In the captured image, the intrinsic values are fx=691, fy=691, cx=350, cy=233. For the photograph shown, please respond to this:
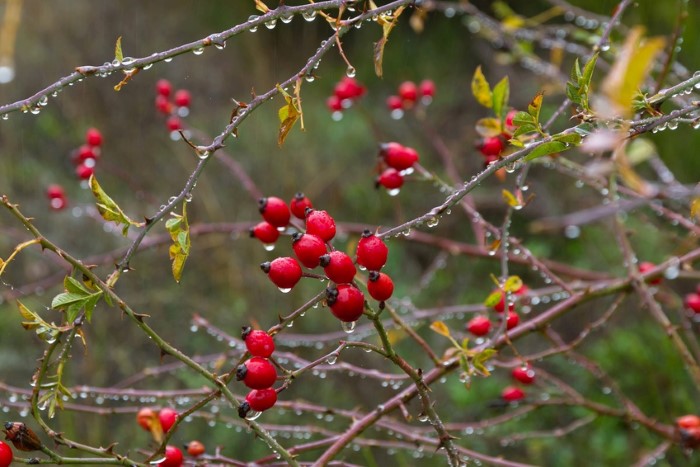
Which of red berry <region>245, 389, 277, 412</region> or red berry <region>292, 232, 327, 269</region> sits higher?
red berry <region>292, 232, 327, 269</region>

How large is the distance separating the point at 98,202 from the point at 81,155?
2.94 ft

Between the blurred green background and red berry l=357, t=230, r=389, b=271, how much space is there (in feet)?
4.33

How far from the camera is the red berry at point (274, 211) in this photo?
2.97 ft

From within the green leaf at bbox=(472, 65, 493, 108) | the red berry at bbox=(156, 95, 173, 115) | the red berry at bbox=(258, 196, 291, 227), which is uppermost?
the red berry at bbox=(156, 95, 173, 115)

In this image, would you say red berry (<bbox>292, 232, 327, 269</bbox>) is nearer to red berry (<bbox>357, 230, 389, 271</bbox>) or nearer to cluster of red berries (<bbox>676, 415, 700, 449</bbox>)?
red berry (<bbox>357, 230, 389, 271</bbox>)

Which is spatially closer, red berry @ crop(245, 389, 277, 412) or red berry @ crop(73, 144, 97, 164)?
red berry @ crop(245, 389, 277, 412)

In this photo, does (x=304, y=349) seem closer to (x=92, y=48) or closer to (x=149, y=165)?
(x=149, y=165)

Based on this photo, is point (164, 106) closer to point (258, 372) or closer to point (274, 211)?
point (274, 211)

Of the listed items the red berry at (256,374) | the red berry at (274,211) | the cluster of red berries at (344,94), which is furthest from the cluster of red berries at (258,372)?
the cluster of red berries at (344,94)

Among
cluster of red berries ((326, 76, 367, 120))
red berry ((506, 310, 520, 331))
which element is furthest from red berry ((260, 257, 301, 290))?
cluster of red berries ((326, 76, 367, 120))

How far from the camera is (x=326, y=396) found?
2549 millimetres

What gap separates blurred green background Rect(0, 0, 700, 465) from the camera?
235cm

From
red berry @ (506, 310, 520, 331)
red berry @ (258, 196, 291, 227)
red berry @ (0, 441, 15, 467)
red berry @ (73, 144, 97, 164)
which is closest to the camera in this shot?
red berry @ (0, 441, 15, 467)

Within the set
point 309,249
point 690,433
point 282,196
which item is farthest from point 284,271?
point 282,196
